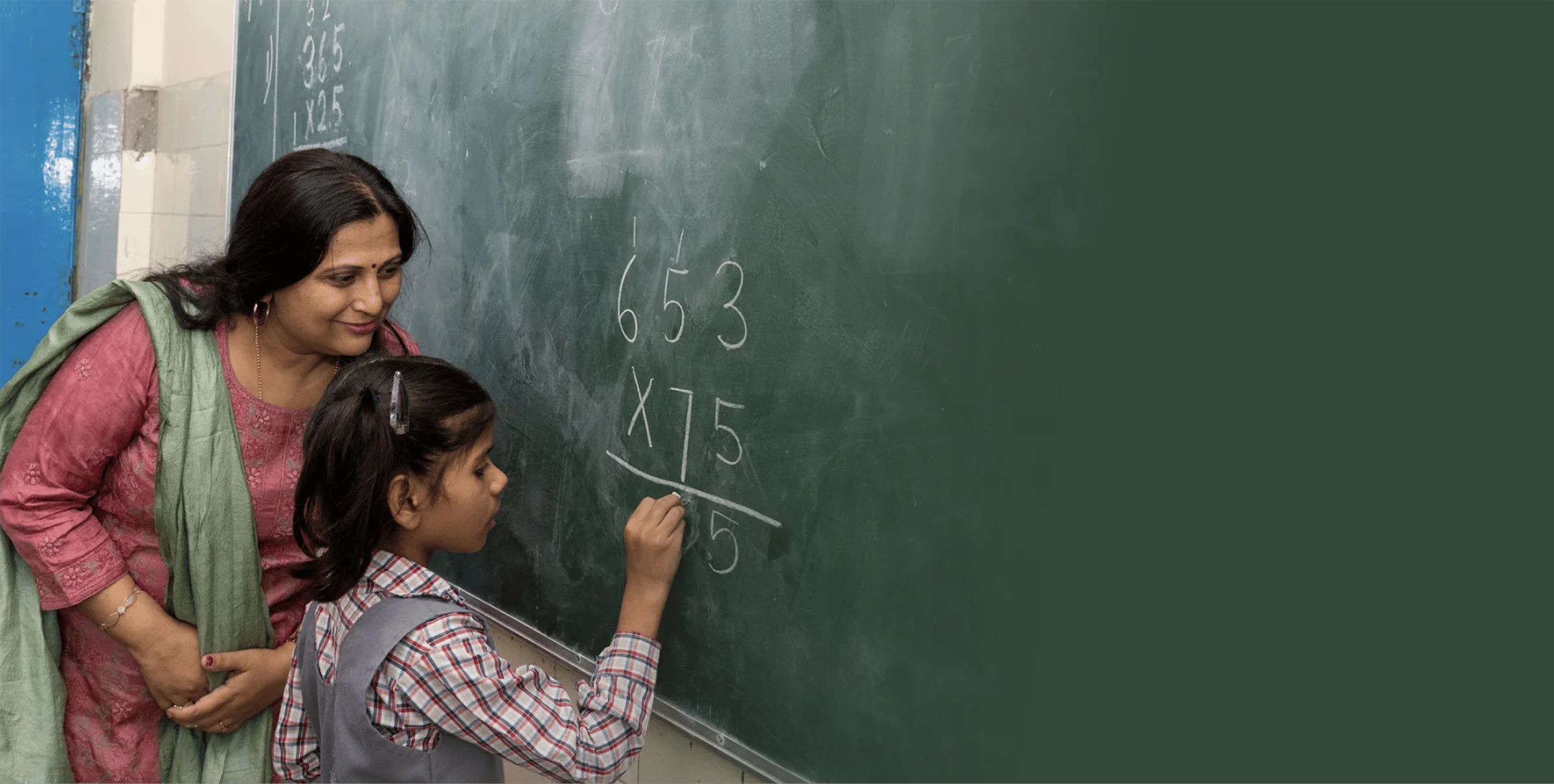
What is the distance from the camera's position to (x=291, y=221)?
1618 millimetres

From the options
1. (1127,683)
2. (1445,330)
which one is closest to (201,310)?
(1127,683)

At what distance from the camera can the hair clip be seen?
1.40 meters

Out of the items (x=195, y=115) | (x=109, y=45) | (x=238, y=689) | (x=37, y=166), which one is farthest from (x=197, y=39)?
(x=238, y=689)

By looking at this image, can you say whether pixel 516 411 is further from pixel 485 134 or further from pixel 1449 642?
pixel 1449 642

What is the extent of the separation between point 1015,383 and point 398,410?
2.54 ft

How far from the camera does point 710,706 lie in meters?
1.54

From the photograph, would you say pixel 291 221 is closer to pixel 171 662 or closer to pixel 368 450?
pixel 368 450

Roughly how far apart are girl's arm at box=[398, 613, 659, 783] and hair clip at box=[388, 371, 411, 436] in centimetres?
24

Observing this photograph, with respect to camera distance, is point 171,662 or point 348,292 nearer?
point 348,292

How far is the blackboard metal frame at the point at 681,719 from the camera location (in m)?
1.43

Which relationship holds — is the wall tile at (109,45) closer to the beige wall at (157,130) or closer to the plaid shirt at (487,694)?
the beige wall at (157,130)

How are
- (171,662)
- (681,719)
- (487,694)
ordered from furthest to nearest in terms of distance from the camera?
(171,662)
(681,719)
(487,694)

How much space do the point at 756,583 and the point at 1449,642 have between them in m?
0.82

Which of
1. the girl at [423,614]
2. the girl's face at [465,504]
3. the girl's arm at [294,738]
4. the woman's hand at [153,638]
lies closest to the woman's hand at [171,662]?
the woman's hand at [153,638]
